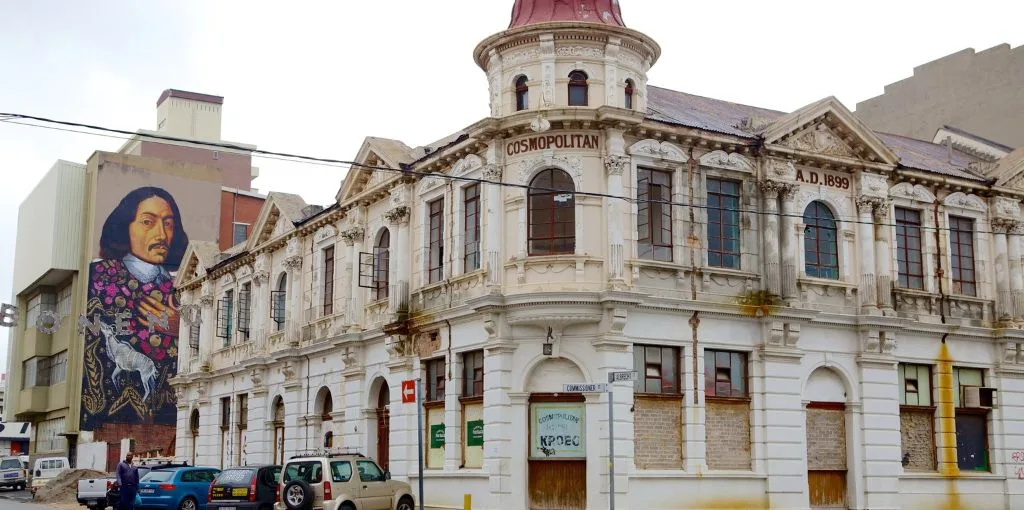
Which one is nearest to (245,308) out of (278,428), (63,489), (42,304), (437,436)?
(278,428)

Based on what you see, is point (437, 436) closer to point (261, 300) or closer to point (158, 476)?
point (158, 476)

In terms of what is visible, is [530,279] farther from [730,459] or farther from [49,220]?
[49,220]

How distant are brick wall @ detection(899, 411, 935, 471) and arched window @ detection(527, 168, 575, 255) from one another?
34.8 ft

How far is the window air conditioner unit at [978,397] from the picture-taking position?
104ft

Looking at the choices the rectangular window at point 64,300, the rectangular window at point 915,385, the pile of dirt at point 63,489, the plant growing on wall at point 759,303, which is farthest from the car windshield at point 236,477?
the rectangular window at point 64,300

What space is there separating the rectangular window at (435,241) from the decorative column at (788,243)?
8665mm

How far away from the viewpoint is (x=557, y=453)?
26344mm

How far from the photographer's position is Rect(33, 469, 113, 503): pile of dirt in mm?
42469

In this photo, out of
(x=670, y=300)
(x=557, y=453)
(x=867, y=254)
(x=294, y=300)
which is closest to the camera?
(x=557, y=453)

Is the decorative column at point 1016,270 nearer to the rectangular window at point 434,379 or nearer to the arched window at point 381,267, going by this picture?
the rectangular window at point 434,379

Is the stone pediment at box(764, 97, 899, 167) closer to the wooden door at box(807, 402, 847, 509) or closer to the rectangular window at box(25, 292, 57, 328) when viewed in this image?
the wooden door at box(807, 402, 847, 509)

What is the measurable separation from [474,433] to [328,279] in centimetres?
1140

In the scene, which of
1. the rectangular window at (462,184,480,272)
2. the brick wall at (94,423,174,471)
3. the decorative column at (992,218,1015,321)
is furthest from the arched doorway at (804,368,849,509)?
the brick wall at (94,423,174,471)

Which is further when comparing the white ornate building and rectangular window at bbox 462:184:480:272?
rectangular window at bbox 462:184:480:272
